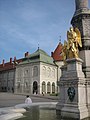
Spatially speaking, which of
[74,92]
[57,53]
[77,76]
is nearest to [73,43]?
[77,76]

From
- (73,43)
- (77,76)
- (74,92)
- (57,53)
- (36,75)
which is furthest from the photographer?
(57,53)

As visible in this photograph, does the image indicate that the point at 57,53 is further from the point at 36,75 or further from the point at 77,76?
the point at 77,76

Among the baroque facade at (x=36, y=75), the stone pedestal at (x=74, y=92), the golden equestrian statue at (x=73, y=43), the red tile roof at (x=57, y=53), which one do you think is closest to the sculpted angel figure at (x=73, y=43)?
the golden equestrian statue at (x=73, y=43)

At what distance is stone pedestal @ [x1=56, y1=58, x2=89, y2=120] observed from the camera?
24.8ft

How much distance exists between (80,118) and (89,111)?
101 centimetres

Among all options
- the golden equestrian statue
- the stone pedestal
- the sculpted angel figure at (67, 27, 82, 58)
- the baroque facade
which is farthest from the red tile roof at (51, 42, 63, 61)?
the stone pedestal

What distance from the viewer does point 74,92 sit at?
7930mm

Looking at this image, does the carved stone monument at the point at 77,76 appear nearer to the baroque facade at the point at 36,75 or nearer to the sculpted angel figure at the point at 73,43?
the sculpted angel figure at the point at 73,43

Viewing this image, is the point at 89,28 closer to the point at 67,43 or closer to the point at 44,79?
the point at 67,43

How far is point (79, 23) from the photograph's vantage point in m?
10.0

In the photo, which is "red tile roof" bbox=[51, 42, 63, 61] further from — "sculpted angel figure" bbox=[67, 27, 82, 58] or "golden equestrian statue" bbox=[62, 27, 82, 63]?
"sculpted angel figure" bbox=[67, 27, 82, 58]

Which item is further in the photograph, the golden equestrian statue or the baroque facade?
the baroque facade

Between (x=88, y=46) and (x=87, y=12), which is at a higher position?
(x=87, y=12)

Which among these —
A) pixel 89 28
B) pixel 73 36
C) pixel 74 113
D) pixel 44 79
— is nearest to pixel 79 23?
pixel 89 28
